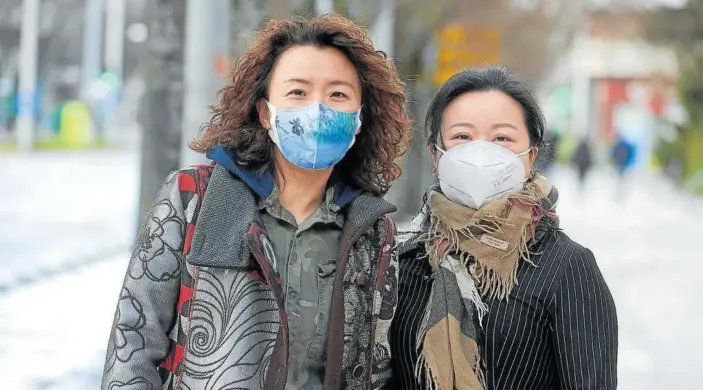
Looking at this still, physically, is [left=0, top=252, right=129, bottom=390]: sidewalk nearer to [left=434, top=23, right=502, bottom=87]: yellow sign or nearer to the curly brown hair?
the curly brown hair

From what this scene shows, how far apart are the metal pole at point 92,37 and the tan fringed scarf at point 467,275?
4263 centimetres

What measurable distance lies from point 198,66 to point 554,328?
202 inches

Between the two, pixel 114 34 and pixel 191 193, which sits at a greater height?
pixel 114 34

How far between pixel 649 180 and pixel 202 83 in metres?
37.8

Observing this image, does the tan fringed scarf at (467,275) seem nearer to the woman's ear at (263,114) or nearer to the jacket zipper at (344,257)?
the jacket zipper at (344,257)

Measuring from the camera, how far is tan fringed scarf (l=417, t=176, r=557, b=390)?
2842 millimetres

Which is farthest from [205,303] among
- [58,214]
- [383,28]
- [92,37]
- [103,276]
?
[92,37]

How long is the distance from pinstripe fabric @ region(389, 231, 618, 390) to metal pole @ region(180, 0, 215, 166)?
488cm

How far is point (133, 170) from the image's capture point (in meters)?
35.8

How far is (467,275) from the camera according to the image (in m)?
2.91

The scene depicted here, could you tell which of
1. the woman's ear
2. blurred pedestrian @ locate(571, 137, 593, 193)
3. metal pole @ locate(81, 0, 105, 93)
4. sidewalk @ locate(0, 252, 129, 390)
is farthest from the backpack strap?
metal pole @ locate(81, 0, 105, 93)

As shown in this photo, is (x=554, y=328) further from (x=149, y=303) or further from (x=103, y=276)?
(x=103, y=276)

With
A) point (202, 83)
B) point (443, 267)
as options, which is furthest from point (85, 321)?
point (443, 267)

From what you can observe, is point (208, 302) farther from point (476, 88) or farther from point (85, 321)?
point (85, 321)
